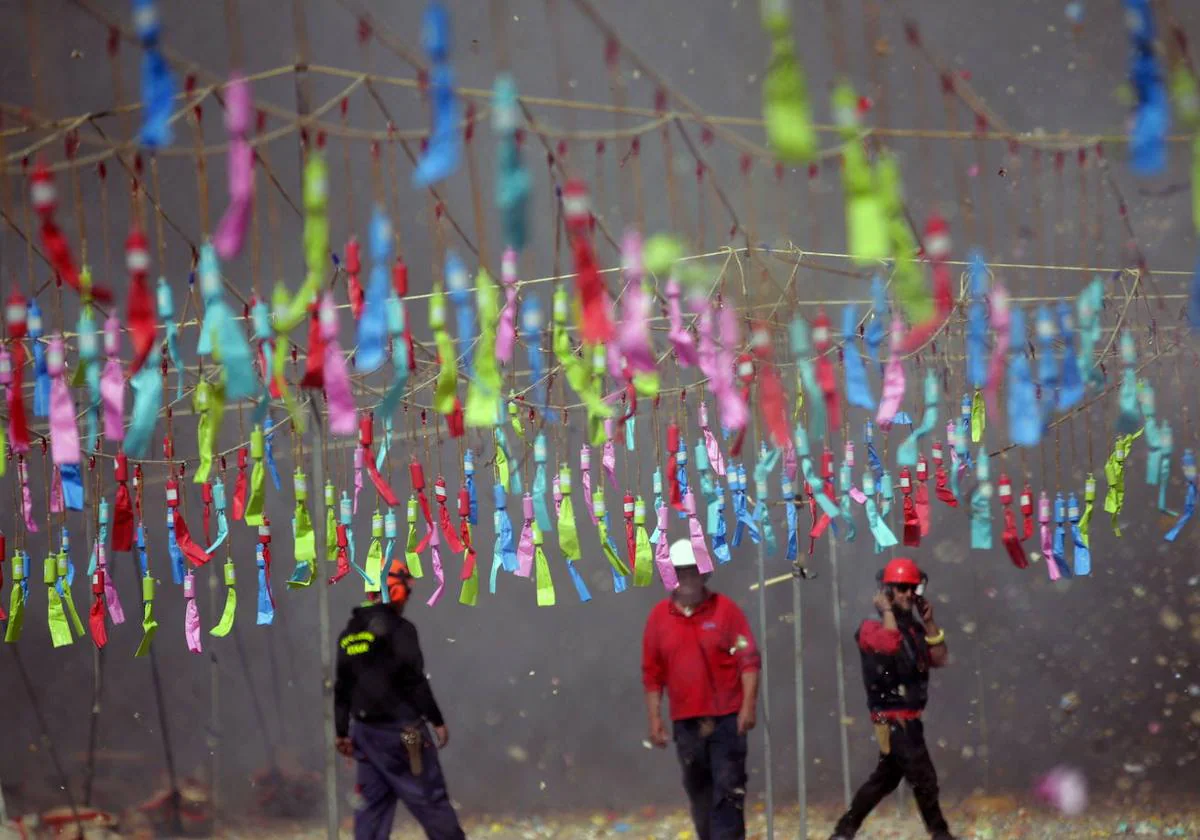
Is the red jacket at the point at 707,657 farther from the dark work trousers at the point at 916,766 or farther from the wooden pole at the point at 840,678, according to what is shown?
the wooden pole at the point at 840,678

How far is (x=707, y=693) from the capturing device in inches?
198

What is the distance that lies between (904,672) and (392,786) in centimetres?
177

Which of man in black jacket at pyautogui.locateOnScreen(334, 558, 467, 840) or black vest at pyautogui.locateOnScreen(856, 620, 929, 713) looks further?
black vest at pyautogui.locateOnScreen(856, 620, 929, 713)

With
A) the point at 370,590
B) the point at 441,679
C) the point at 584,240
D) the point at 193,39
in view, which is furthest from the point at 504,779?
the point at 584,240

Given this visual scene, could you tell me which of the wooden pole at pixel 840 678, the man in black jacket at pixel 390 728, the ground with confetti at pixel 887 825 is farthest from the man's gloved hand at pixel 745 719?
the ground with confetti at pixel 887 825

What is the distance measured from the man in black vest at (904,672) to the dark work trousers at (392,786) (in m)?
1.49

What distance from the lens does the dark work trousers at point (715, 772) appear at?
4984 millimetres

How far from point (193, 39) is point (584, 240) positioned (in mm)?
5278

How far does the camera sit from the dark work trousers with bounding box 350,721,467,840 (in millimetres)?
5129

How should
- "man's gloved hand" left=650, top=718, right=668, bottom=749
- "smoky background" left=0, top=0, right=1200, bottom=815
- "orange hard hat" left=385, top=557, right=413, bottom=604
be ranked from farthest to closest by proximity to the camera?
1. "smoky background" left=0, top=0, right=1200, bottom=815
2. "orange hard hat" left=385, top=557, right=413, bottom=604
3. "man's gloved hand" left=650, top=718, right=668, bottom=749

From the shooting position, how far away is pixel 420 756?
5141 mm

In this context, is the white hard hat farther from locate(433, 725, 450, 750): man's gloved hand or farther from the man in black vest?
locate(433, 725, 450, 750): man's gloved hand

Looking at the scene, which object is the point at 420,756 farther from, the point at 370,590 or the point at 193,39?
the point at 193,39

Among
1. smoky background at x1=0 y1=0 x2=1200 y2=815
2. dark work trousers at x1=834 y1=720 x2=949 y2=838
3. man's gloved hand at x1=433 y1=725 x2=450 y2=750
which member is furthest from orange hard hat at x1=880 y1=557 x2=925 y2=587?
smoky background at x1=0 y1=0 x2=1200 y2=815
